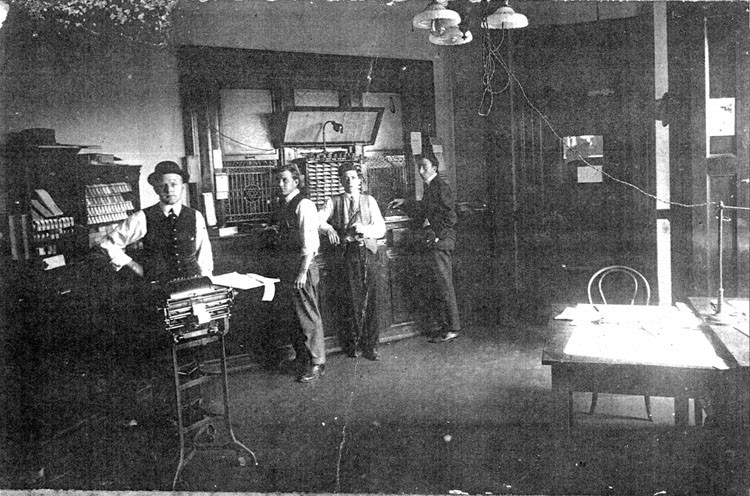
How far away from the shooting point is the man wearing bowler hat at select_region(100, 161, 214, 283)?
8.75 feet

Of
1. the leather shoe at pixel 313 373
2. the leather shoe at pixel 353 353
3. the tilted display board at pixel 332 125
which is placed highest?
the tilted display board at pixel 332 125

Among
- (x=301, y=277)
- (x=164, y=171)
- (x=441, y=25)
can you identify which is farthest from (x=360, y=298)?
(x=441, y=25)

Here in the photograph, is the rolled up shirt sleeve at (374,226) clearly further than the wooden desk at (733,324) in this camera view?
Yes

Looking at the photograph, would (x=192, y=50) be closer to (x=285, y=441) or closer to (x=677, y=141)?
(x=285, y=441)

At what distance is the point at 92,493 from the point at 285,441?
0.83 meters

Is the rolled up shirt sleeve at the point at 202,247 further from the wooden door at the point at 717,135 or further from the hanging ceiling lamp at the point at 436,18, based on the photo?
the wooden door at the point at 717,135

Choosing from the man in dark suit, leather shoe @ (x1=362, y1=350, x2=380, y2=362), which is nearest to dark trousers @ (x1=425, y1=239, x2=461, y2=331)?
the man in dark suit

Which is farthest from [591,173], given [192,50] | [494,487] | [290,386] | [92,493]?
[92,493]

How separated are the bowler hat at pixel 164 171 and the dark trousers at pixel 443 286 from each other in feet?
4.87

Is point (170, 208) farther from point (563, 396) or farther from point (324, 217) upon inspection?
point (563, 396)

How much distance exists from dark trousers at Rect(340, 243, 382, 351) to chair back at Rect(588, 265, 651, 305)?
1195 mm

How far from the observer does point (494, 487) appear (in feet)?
7.96

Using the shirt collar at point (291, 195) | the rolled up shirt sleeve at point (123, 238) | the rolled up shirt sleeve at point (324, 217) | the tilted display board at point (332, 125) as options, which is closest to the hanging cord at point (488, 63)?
the tilted display board at point (332, 125)

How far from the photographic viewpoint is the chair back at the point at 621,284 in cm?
288
